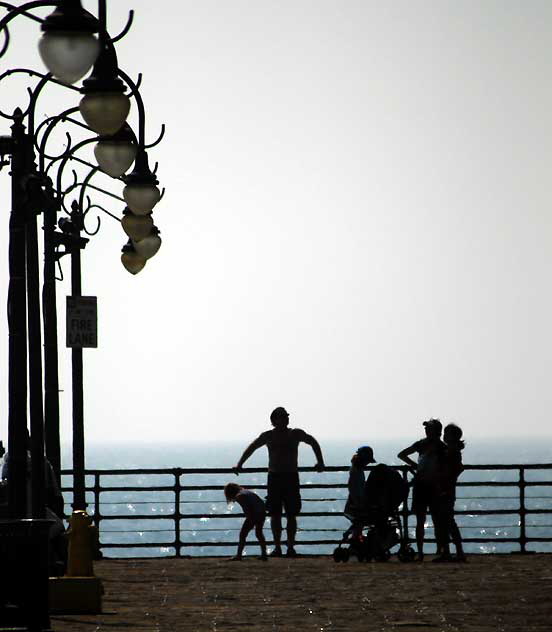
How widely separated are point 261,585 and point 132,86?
5520mm

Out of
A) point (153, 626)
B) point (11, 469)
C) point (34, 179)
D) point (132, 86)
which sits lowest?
point (153, 626)

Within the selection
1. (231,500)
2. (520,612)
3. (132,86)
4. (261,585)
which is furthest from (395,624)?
(231,500)

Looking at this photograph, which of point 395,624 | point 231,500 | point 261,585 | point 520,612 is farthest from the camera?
point 231,500

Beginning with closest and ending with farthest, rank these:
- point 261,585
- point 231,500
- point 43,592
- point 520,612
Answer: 1. point 43,592
2. point 520,612
3. point 261,585
4. point 231,500

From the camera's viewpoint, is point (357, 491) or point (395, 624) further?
point (357, 491)

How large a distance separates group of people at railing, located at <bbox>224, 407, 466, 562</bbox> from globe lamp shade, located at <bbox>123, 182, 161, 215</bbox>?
15.6ft

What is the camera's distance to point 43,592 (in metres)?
12.9

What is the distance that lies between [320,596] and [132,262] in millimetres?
6277

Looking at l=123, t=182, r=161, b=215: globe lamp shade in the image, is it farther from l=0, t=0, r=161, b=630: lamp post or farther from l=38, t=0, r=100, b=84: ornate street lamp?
l=38, t=0, r=100, b=84: ornate street lamp

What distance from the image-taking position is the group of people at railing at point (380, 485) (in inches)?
848

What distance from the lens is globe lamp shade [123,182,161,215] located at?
57.0 feet

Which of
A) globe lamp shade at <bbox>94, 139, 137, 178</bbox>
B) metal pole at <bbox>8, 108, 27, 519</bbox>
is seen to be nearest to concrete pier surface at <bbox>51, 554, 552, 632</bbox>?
metal pole at <bbox>8, 108, 27, 519</bbox>

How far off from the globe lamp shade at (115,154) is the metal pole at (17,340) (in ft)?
2.53

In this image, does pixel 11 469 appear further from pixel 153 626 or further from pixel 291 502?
pixel 291 502
